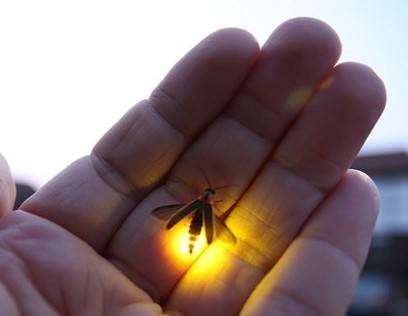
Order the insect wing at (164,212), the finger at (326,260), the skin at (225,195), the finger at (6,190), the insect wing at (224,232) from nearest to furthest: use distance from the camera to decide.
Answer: the finger at (326,260) < the skin at (225,195) < the finger at (6,190) < the insect wing at (224,232) < the insect wing at (164,212)

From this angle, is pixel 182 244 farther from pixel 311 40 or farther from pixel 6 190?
pixel 311 40

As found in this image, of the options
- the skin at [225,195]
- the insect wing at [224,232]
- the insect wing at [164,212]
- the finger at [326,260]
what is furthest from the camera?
the insect wing at [164,212]

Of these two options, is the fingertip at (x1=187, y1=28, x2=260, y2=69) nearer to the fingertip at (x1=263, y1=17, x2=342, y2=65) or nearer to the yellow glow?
the fingertip at (x1=263, y1=17, x2=342, y2=65)

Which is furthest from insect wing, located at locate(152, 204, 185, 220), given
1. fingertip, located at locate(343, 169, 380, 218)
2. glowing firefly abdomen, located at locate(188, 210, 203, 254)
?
fingertip, located at locate(343, 169, 380, 218)

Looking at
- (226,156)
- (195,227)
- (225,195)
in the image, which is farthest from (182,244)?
(226,156)

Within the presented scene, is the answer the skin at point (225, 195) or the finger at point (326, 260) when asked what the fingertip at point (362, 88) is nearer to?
the skin at point (225, 195)

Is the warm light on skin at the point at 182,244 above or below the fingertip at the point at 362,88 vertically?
below

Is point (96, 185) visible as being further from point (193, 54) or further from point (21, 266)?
point (193, 54)

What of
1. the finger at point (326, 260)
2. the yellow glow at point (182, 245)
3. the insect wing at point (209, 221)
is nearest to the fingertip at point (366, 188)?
the finger at point (326, 260)

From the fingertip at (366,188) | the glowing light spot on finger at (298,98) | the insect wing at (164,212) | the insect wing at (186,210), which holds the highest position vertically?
the glowing light spot on finger at (298,98)
